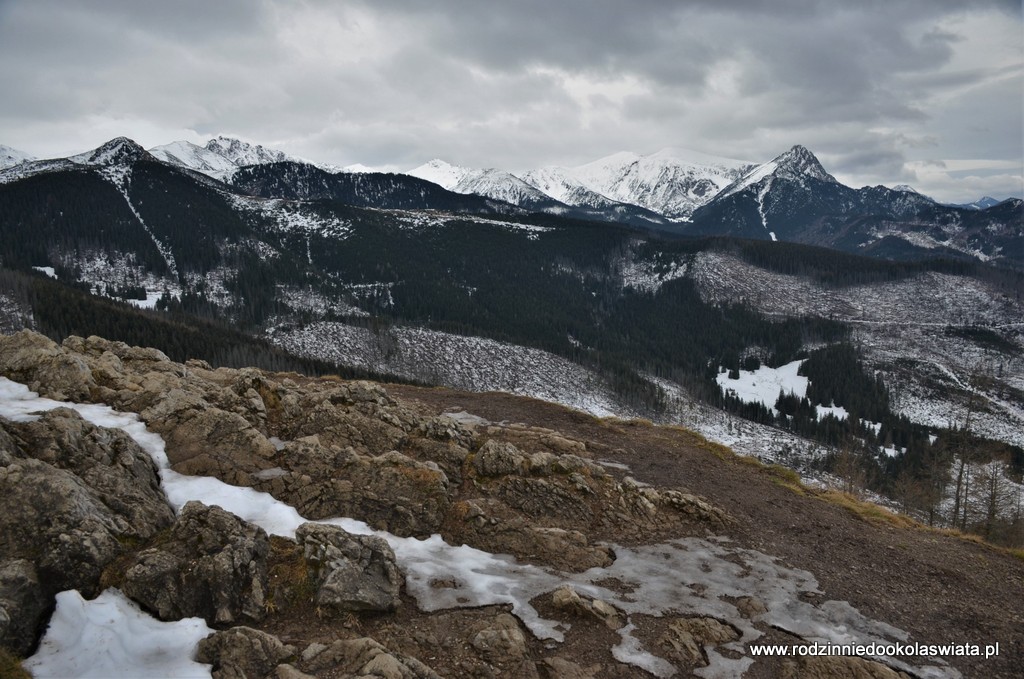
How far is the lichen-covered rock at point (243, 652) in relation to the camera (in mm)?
10711

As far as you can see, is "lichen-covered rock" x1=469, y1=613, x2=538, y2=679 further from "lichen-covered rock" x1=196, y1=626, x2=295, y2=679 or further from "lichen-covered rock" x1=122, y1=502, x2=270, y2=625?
"lichen-covered rock" x1=122, y1=502, x2=270, y2=625

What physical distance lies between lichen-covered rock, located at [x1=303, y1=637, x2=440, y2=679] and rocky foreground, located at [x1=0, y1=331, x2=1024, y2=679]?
5 cm

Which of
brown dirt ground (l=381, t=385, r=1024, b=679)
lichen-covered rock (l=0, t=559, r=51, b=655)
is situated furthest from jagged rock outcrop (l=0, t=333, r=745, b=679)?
brown dirt ground (l=381, t=385, r=1024, b=679)

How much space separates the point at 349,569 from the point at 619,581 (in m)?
8.61

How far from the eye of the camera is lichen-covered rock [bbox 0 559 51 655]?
33.0 ft

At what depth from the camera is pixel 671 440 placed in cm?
3209


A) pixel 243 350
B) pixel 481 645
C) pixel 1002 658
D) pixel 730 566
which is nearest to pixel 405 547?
pixel 481 645

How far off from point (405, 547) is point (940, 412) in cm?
20721

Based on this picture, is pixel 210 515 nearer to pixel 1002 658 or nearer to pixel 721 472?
pixel 1002 658

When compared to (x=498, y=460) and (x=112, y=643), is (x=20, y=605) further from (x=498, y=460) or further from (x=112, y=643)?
(x=498, y=460)

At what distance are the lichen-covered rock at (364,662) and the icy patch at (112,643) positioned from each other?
2234 mm

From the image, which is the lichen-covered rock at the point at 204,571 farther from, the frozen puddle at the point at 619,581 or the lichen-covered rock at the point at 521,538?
the lichen-covered rock at the point at 521,538

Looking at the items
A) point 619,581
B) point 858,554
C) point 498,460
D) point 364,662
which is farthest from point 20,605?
point 858,554

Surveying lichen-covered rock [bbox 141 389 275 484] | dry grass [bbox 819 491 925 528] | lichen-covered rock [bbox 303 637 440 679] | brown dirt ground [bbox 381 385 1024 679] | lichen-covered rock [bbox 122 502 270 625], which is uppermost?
lichen-covered rock [bbox 141 389 275 484]
